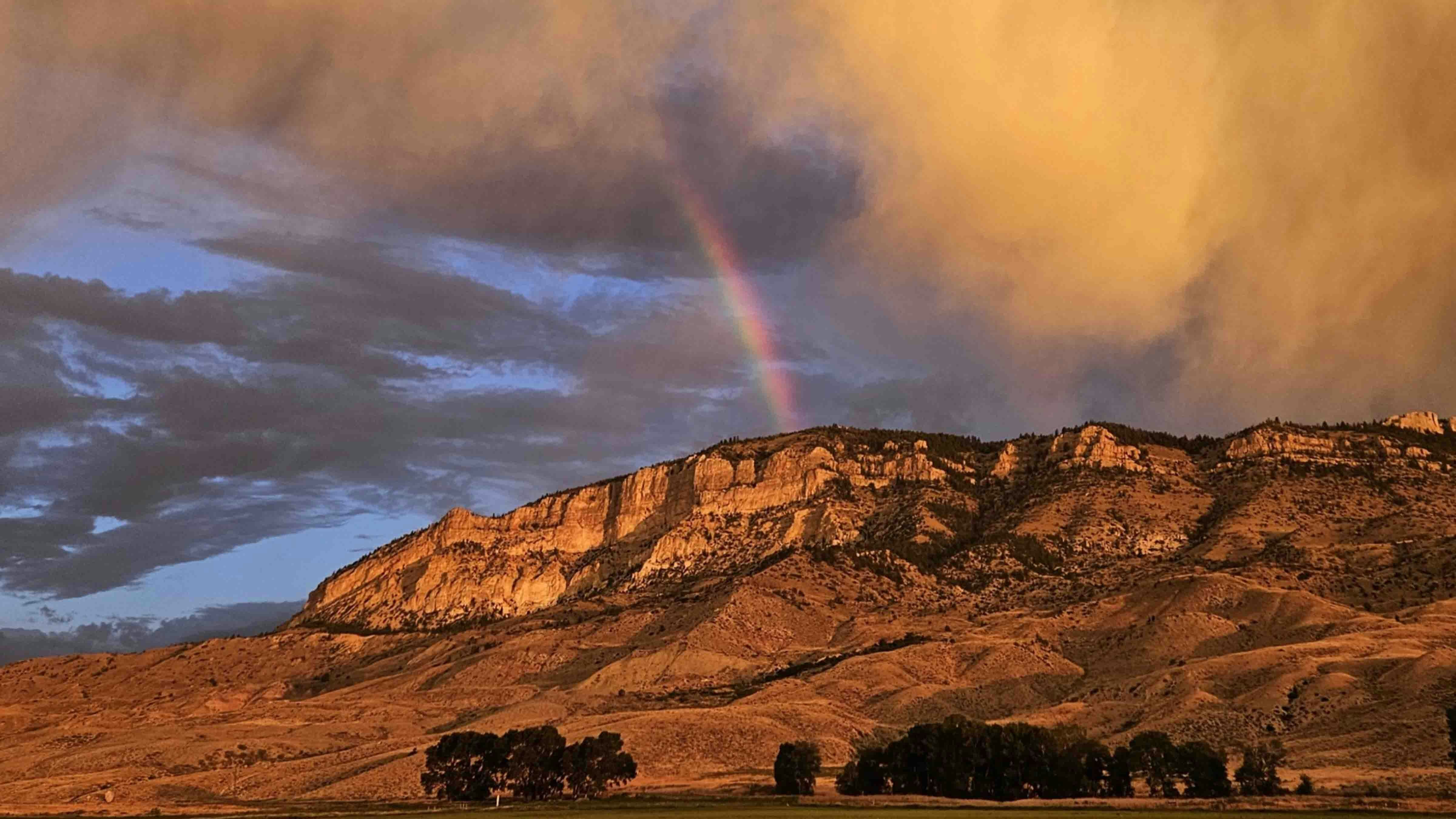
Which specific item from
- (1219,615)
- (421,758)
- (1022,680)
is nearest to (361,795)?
(421,758)

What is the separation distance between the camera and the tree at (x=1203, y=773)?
101m

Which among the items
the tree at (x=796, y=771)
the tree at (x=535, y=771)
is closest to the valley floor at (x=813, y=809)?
the tree at (x=796, y=771)

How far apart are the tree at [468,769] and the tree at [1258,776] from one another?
56.9 meters

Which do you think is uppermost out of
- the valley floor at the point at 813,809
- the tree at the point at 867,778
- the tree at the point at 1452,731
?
the tree at the point at 1452,731

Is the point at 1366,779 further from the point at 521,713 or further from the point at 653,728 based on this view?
the point at 521,713

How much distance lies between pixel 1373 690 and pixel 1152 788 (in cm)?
4148

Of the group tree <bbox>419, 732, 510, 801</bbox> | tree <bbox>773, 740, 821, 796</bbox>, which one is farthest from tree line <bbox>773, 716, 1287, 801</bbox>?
tree <bbox>419, 732, 510, 801</bbox>

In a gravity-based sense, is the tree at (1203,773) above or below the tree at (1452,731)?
below

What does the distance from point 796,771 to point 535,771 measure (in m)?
22.1

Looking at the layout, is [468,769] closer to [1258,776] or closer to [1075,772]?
[1075,772]

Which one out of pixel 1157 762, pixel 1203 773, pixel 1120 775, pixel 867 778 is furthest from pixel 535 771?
pixel 1203 773

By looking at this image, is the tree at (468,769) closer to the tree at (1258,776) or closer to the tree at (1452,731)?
the tree at (1258,776)

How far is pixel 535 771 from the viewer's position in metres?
119

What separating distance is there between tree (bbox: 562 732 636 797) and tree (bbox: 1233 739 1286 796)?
48.0 m
